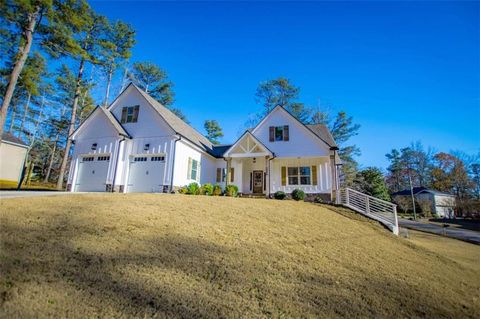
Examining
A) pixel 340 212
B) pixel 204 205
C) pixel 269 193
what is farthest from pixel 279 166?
pixel 204 205

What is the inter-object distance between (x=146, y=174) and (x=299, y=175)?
1042 cm

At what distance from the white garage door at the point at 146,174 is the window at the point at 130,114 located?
114 inches

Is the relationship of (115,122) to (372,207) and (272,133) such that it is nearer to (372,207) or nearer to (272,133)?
(272,133)

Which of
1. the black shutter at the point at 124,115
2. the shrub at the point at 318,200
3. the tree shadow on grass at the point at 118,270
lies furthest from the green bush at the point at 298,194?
the black shutter at the point at 124,115

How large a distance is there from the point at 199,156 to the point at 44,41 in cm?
1223

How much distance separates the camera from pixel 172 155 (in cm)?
1433

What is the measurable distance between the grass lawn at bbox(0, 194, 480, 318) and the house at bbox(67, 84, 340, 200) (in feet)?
22.3

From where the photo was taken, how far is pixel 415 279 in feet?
18.7

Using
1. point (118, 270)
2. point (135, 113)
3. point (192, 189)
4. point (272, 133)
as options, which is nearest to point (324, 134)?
point (272, 133)

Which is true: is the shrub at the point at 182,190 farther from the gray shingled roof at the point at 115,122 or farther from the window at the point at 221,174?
the gray shingled roof at the point at 115,122

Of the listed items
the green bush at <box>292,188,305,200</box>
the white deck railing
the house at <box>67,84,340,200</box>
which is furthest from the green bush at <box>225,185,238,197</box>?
the white deck railing

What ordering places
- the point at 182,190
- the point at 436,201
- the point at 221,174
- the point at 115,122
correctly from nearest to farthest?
the point at 182,190 < the point at 115,122 < the point at 221,174 < the point at 436,201

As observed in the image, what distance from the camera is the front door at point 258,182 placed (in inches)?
691

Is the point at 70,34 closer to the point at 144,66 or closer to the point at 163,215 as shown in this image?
the point at 144,66
